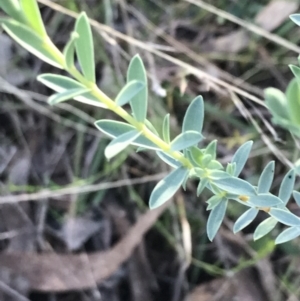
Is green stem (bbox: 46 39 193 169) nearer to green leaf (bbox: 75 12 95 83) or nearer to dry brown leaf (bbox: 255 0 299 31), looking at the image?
green leaf (bbox: 75 12 95 83)

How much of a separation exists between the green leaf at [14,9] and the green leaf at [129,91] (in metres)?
0.06

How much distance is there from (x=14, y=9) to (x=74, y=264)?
2.25 feet

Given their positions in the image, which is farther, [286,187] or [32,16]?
[286,187]

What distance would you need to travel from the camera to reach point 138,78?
0.96 ft

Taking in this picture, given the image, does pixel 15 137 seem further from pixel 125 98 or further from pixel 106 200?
pixel 125 98

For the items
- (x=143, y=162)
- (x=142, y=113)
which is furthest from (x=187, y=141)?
(x=143, y=162)

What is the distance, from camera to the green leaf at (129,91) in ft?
0.89

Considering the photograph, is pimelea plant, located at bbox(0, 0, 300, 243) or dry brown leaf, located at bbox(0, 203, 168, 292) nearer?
pimelea plant, located at bbox(0, 0, 300, 243)

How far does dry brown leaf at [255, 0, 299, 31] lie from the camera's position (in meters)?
0.90

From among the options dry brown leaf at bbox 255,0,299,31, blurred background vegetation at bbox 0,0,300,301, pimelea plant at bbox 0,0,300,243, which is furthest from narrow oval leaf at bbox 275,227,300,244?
dry brown leaf at bbox 255,0,299,31

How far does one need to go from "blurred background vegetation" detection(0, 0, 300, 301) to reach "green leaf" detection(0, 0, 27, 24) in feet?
1.78

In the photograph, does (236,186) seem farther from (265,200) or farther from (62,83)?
(62,83)

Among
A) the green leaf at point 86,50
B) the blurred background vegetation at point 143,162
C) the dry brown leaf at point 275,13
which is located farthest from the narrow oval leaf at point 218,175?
the dry brown leaf at point 275,13

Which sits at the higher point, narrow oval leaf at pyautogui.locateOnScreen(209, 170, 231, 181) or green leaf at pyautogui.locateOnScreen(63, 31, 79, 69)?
green leaf at pyautogui.locateOnScreen(63, 31, 79, 69)
